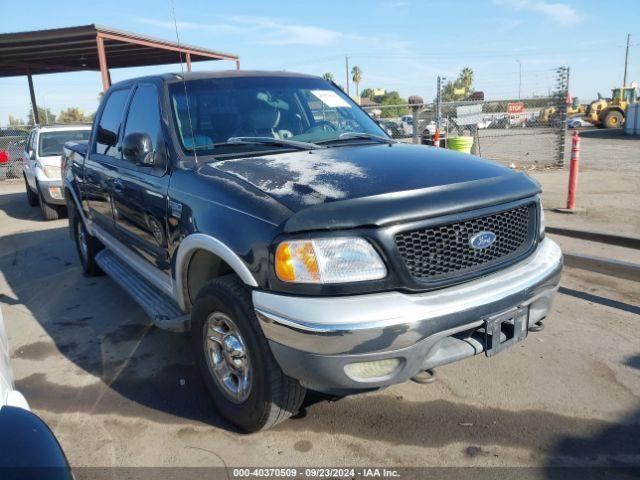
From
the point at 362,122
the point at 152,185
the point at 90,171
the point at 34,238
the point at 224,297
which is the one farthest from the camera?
the point at 34,238

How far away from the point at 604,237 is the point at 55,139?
10127 mm

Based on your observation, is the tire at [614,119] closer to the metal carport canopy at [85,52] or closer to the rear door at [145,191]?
the metal carport canopy at [85,52]

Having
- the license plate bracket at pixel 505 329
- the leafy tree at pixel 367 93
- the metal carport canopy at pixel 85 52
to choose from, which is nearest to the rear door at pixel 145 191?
the license plate bracket at pixel 505 329

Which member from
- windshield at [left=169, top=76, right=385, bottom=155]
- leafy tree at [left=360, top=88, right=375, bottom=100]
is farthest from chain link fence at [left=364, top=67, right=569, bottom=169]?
leafy tree at [left=360, top=88, right=375, bottom=100]

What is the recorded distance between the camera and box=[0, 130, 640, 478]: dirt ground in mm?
2732

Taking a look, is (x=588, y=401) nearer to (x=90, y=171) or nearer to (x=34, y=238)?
(x=90, y=171)

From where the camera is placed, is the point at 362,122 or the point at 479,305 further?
the point at 362,122

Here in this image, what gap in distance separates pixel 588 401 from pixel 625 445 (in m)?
0.41

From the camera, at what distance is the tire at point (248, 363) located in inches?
99.7

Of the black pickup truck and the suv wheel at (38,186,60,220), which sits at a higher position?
the black pickup truck

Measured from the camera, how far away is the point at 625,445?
2699 mm

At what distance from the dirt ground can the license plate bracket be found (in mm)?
558

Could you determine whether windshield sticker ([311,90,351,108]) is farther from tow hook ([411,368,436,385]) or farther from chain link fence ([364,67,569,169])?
chain link fence ([364,67,569,169])

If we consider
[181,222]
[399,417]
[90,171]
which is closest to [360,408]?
[399,417]
